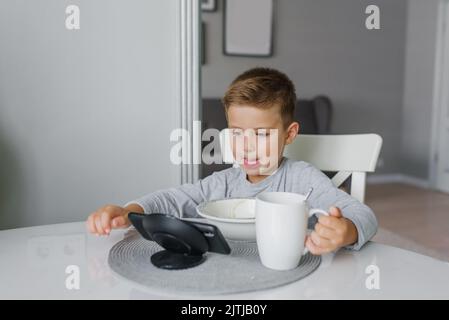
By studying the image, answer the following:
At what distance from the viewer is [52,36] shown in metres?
1.17

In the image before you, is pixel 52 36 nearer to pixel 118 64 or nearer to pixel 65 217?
pixel 118 64

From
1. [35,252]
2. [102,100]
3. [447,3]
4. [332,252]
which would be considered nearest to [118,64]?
[102,100]

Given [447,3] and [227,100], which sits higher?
[447,3]

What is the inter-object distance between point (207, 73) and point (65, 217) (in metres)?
2.91

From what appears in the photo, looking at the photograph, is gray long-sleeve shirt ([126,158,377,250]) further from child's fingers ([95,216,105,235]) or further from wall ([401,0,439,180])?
wall ([401,0,439,180])

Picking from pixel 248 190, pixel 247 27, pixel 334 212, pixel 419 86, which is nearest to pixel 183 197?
pixel 248 190

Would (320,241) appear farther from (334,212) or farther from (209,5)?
(209,5)

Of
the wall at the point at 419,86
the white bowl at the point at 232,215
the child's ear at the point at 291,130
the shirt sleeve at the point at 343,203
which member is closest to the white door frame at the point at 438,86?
the wall at the point at 419,86

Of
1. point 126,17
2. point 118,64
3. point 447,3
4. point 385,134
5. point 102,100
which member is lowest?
point 385,134

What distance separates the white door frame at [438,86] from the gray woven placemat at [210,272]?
14.1ft

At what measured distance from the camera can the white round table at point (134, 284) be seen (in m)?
0.54

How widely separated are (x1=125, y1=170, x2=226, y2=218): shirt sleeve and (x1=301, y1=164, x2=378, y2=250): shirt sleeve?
20 centimetres

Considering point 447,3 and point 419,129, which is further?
point 419,129

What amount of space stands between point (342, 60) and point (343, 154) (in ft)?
11.9
